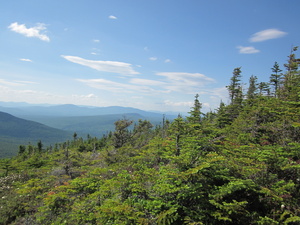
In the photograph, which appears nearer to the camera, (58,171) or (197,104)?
(58,171)

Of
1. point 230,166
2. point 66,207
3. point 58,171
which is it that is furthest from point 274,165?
point 58,171

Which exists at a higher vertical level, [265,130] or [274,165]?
[265,130]

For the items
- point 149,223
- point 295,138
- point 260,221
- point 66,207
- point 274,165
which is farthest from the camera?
point 66,207

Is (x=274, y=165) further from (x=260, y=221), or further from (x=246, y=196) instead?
(x=260, y=221)

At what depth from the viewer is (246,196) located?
602 cm

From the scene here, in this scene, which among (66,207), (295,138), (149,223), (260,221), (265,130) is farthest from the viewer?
(265,130)

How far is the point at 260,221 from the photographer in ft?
14.8

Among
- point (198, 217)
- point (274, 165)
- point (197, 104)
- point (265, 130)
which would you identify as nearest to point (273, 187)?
point (274, 165)

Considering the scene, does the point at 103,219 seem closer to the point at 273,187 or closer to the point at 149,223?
the point at 149,223

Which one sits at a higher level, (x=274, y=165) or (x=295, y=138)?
(x=295, y=138)

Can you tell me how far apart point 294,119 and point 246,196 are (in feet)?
22.5

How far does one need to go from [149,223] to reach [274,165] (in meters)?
4.89

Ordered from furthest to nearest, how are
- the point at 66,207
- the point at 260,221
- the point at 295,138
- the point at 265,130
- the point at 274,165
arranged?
1. the point at 265,130
2. the point at 66,207
3. the point at 295,138
4. the point at 274,165
5. the point at 260,221

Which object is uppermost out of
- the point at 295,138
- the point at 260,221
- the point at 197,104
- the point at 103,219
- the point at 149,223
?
the point at 197,104
